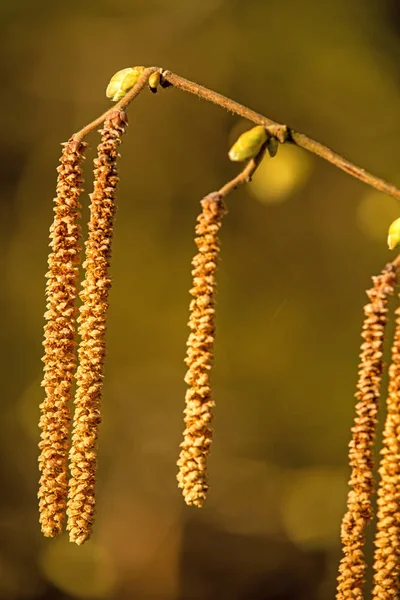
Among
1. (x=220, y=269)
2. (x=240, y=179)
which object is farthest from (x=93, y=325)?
(x=220, y=269)

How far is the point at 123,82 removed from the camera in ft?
1.97

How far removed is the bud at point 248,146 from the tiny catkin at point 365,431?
116 millimetres

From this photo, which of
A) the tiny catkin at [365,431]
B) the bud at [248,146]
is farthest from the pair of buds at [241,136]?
the tiny catkin at [365,431]

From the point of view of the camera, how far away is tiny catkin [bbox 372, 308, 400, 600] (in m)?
0.50

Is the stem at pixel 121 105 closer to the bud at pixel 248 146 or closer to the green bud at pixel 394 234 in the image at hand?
the bud at pixel 248 146

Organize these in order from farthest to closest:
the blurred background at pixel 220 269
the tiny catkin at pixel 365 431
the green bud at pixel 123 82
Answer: the blurred background at pixel 220 269 → the green bud at pixel 123 82 → the tiny catkin at pixel 365 431

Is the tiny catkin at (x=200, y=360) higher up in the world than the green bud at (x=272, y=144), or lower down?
lower down

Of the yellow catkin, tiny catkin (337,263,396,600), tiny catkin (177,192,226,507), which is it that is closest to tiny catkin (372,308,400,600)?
tiny catkin (337,263,396,600)

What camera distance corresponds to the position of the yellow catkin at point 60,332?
56 cm

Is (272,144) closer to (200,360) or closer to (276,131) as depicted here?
(276,131)

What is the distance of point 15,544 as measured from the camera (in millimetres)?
1386

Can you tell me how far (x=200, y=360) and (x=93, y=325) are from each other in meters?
0.09

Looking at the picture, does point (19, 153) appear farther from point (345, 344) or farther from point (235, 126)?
point (345, 344)

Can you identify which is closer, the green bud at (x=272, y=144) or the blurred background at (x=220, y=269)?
the green bud at (x=272, y=144)
